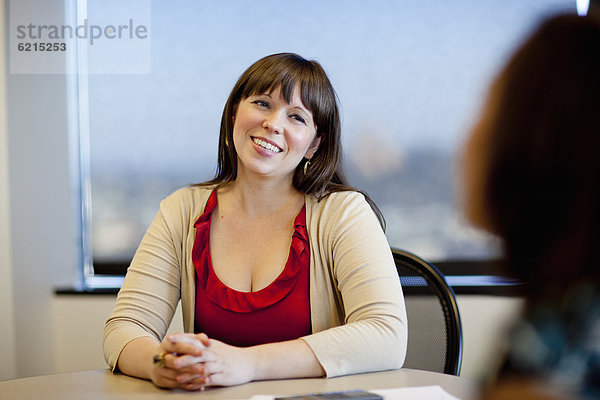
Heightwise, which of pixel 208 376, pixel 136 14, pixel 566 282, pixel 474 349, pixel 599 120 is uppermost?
pixel 136 14

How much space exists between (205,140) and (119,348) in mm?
1499

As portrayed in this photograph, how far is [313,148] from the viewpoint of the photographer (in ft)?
6.23

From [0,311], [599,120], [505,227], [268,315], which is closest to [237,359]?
[268,315]

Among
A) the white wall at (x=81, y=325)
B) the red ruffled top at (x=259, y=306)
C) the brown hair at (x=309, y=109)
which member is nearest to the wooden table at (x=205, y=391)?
the red ruffled top at (x=259, y=306)

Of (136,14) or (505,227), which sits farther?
(136,14)

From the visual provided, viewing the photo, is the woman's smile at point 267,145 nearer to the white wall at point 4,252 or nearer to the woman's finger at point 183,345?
the woman's finger at point 183,345

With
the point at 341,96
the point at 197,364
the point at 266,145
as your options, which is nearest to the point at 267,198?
the point at 266,145

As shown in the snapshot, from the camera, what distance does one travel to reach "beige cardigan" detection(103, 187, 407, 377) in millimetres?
1449

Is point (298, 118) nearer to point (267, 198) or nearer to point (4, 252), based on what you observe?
point (267, 198)

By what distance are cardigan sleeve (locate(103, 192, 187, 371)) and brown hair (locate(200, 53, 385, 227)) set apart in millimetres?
253

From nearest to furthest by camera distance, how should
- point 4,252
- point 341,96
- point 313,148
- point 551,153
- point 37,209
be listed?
1. point 551,153
2. point 313,148
3. point 4,252
4. point 37,209
5. point 341,96

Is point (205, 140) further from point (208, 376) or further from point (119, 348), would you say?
point (208, 376)

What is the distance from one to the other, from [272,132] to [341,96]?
1.10 meters

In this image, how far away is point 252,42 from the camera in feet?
9.31
